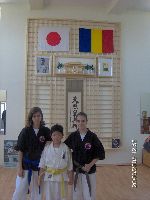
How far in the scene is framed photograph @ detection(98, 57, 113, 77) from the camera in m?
6.87

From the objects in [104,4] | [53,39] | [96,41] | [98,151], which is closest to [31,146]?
[98,151]

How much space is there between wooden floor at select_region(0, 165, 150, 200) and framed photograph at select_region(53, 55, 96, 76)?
6.83ft

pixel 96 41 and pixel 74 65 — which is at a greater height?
pixel 96 41

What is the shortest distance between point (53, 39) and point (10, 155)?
2641mm

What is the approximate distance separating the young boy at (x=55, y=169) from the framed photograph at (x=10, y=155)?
3497mm

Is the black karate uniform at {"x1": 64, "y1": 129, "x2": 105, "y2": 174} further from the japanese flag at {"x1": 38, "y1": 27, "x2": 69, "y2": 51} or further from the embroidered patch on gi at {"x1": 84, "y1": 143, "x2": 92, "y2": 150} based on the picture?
the japanese flag at {"x1": 38, "y1": 27, "x2": 69, "y2": 51}

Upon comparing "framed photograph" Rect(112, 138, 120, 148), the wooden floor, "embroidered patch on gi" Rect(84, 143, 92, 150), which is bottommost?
the wooden floor

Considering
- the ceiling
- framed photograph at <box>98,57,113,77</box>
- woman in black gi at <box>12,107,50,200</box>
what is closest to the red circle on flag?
the ceiling

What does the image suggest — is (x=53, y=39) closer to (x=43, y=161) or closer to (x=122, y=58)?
(x=122, y=58)

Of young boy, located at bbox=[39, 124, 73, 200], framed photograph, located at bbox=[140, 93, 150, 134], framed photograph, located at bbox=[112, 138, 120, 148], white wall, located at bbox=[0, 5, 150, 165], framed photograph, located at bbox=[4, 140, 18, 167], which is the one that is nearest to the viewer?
young boy, located at bbox=[39, 124, 73, 200]

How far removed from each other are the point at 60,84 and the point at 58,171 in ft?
12.4

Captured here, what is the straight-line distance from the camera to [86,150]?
3256 mm

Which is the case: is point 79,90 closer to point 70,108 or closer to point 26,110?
point 70,108

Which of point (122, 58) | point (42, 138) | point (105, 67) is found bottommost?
point (42, 138)
